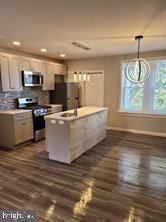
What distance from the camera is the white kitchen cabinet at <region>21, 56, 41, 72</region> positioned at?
456 cm

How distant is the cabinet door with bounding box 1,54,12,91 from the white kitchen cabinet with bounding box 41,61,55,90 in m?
1.27

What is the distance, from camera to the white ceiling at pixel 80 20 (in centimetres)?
204

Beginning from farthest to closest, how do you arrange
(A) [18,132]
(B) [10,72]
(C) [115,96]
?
1. (C) [115,96]
2. (B) [10,72]
3. (A) [18,132]

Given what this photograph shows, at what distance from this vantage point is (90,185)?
8.56ft

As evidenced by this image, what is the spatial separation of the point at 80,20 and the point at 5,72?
2.50 metres

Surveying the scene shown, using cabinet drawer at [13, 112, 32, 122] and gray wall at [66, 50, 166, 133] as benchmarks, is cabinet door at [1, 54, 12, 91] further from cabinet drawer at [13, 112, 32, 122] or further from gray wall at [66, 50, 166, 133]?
gray wall at [66, 50, 166, 133]

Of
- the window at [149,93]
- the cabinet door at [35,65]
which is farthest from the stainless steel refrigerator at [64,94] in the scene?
the window at [149,93]

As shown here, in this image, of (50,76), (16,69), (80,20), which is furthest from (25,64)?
(80,20)

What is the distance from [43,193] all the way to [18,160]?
1374 millimetres

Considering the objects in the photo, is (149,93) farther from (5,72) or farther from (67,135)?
(5,72)

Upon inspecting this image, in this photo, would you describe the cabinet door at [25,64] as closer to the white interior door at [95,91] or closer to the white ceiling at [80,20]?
the white ceiling at [80,20]

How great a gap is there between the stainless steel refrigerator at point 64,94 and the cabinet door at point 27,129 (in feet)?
5.42

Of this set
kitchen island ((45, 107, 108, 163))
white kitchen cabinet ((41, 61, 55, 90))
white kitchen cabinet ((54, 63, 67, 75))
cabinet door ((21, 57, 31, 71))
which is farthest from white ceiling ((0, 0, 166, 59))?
white kitchen cabinet ((54, 63, 67, 75))

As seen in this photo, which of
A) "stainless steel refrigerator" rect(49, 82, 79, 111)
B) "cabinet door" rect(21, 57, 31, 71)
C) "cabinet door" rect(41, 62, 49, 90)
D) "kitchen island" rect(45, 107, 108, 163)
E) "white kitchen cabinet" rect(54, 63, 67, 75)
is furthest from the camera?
"white kitchen cabinet" rect(54, 63, 67, 75)
